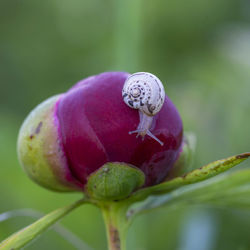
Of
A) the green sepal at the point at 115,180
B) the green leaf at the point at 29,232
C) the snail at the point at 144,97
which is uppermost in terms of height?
the snail at the point at 144,97

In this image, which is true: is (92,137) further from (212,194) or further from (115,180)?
(212,194)

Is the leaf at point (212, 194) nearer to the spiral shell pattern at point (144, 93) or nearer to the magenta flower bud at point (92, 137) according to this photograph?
the magenta flower bud at point (92, 137)

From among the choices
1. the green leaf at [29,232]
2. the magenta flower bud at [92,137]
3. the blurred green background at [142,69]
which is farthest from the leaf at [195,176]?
the blurred green background at [142,69]

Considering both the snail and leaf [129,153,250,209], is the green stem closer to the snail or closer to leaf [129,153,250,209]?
leaf [129,153,250,209]

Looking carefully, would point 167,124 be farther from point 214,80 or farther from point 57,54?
point 57,54

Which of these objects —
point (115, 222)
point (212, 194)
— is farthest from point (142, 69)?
point (115, 222)

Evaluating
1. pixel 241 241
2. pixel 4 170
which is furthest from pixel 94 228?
pixel 241 241

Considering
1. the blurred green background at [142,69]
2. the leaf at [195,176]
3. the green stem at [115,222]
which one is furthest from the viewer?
the blurred green background at [142,69]
